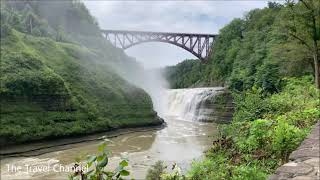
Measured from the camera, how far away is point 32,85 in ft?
77.4

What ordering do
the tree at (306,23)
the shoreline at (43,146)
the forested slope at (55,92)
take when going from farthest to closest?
the forested slope at (55,92), the shoreline at (43,146), the tree at (306,23)

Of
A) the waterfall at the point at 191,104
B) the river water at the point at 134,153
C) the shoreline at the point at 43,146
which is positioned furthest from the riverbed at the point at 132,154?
the waterfall at the point at 191,104

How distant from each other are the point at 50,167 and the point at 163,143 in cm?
819

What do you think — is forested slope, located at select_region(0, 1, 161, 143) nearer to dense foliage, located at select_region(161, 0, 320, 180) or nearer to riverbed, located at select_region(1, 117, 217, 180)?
riverbed, located at select_region(1, 117, 217, 180)

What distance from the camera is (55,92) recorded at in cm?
2477

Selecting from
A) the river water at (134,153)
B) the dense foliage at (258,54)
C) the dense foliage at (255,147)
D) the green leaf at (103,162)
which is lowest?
the river water at (134,153)

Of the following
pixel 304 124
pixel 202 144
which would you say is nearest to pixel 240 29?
pixel 202 144

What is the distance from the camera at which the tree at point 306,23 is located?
51.3 feet

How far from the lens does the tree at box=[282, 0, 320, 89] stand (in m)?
15.6

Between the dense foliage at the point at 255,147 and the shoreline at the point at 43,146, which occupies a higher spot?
the dense foliage at the point at 255,147

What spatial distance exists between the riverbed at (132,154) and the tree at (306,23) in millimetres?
5290

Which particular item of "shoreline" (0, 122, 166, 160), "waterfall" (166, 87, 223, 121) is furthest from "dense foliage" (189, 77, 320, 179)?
"waterfall" (166, 87, 223, 121)

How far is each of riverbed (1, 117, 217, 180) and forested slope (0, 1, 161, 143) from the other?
6.09 feet

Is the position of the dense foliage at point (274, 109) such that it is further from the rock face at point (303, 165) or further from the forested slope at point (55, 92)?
the forested slope at point (55, 92)
